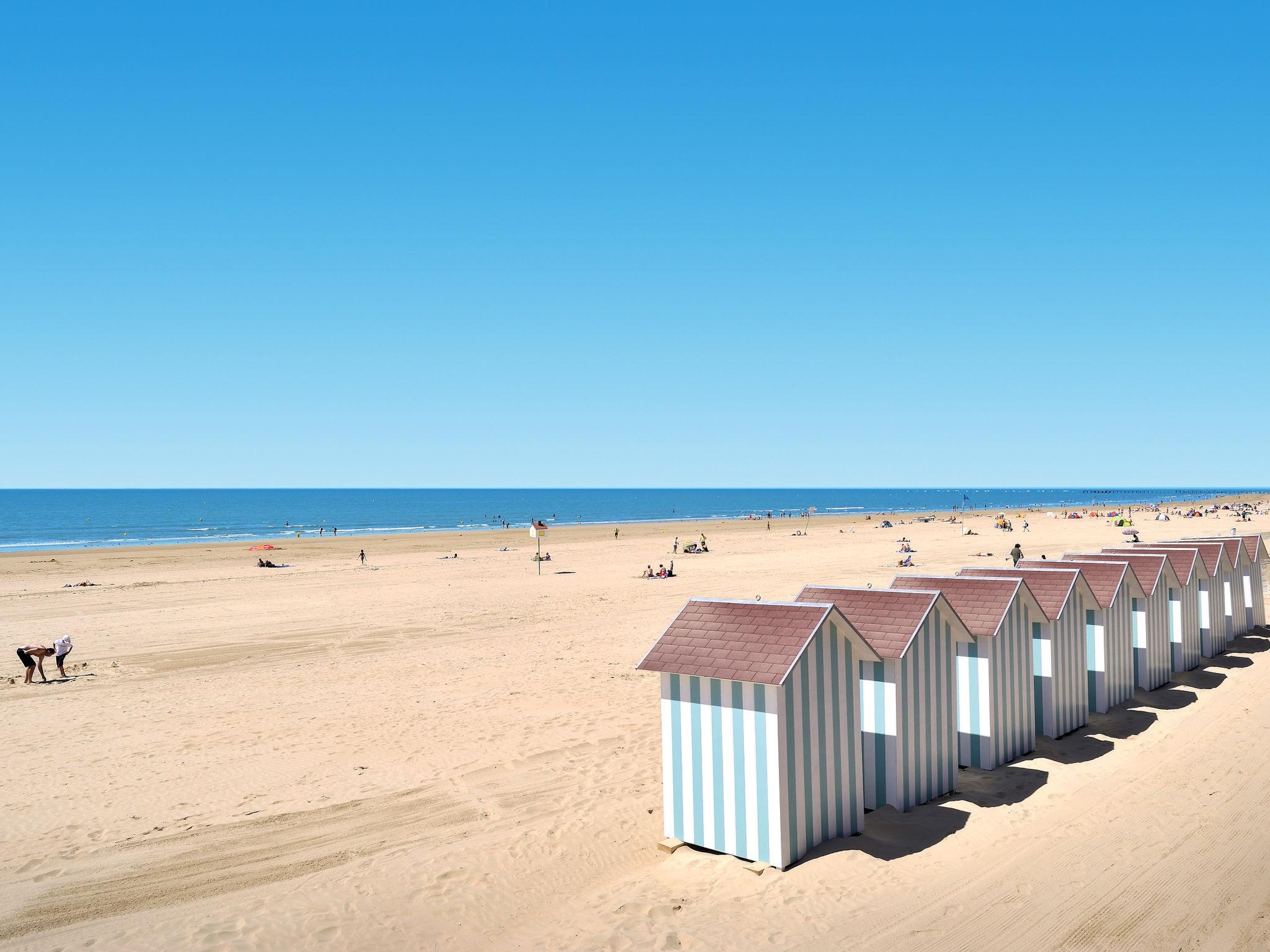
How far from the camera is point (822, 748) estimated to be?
7.19 m

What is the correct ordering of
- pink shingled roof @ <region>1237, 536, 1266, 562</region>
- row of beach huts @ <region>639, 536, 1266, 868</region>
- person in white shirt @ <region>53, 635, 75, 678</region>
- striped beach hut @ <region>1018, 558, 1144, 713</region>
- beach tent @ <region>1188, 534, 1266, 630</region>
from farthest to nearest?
pink shingled roof @ <region>1237, 536, 1266, 562</region>, beach tent @ <region>1188, 534, 1266, 630</region>, person in white shirt @ <region>53, 635, 75, 678</region>, striped beach hut @ <region>1018, 558, 1144, 713</region>, row of beach huts @ <region>639, 536, 1266, 868</region>

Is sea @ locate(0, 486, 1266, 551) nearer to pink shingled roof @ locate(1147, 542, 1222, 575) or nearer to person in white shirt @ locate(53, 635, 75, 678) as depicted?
person in white shirt @ locate(53, 635, 75, 678)

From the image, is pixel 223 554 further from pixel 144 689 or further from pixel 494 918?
pixel 494 918

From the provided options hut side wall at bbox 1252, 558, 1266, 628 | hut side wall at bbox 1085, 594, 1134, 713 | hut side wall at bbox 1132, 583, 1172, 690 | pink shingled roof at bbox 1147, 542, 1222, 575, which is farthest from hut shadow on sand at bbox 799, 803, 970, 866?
hut side wall at bbox 1252, 558, 1266, 628

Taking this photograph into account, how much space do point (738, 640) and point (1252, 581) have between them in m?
15.6

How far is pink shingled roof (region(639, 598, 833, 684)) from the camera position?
22.5 feet

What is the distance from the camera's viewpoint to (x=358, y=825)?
8383 mm

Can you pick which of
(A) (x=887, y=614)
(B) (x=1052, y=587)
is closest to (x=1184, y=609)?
(B) (x=1052, y=587)

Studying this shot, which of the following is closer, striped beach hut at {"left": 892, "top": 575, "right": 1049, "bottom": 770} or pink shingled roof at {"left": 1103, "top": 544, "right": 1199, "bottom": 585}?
striped beach hut at {"left": 892, "top": 575, "right": 1049, "bottom": 770}

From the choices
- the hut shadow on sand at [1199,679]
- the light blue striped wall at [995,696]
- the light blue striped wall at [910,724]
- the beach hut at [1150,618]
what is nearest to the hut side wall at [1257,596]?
the hut shadow on sand at [1199,679]

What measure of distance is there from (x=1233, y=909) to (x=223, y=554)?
5343 cm

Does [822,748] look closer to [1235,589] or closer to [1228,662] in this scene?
[1228,662]

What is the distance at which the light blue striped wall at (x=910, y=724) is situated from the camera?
26.4 ft

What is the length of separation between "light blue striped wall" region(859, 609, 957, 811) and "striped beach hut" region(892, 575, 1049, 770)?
81cm
